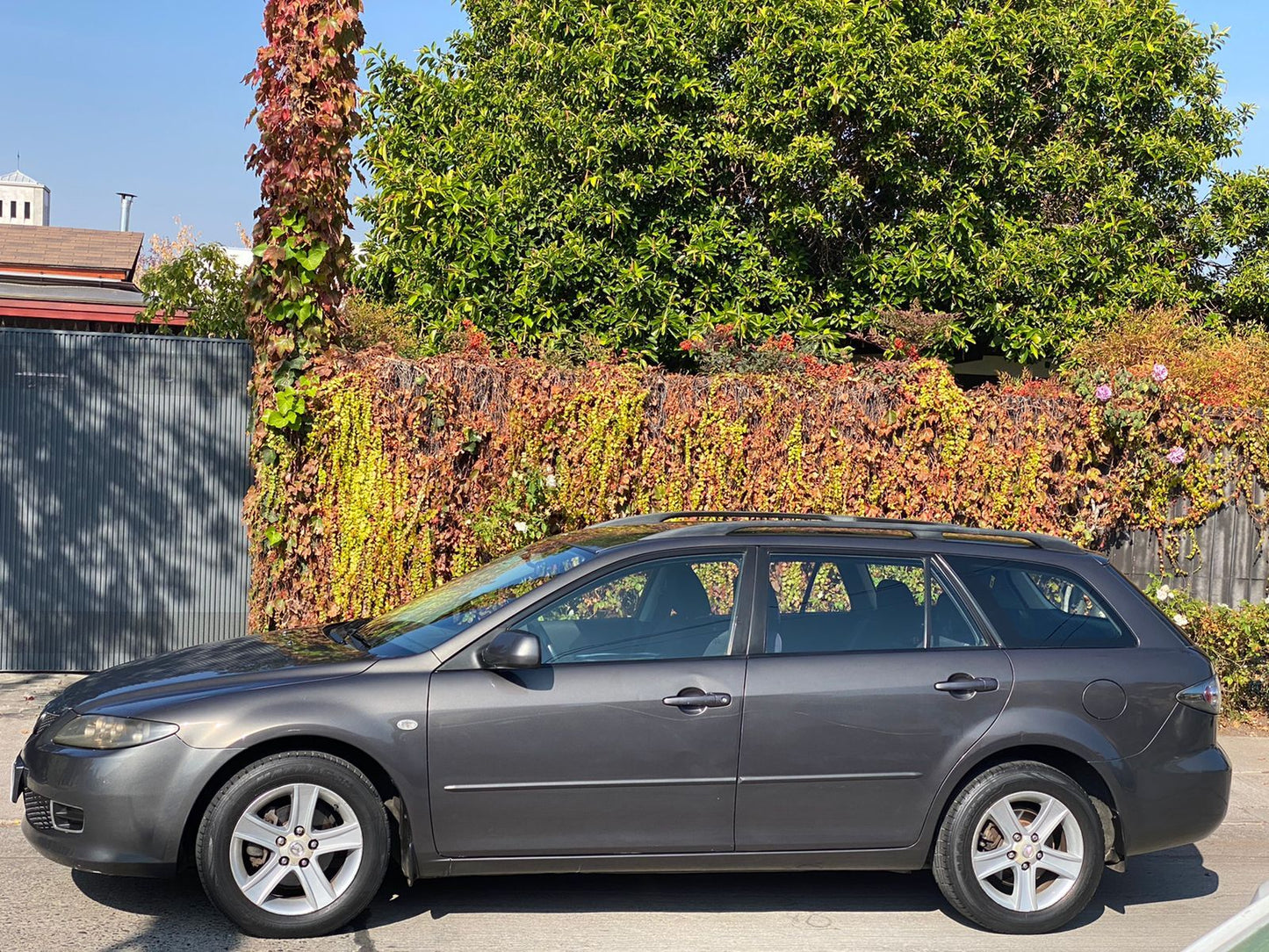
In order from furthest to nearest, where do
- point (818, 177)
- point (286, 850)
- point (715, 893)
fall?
point (818, 177), point (715, 893), point (286, 850)

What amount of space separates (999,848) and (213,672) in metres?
3.28

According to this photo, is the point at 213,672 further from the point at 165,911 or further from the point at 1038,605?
the point at 1038,605

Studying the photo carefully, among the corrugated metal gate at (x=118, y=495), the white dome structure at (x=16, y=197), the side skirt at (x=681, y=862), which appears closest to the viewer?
the side skirt at (x=681, y=862)

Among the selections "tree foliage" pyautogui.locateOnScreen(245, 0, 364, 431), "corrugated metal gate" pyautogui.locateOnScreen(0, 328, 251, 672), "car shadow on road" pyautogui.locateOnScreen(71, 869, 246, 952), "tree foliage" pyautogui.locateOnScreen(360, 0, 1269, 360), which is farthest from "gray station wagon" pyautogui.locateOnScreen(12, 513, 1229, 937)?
"tree foliage" pyautogui.locateOnScreen(360, 0, 1269, 360)

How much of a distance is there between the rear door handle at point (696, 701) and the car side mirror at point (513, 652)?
21.2 inches

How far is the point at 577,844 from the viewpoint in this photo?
484 centimetres

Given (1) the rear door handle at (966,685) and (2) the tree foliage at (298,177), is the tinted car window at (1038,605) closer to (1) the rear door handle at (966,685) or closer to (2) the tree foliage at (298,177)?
(1) the rear door handle at (966,685)

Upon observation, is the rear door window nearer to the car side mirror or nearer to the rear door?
the rear door

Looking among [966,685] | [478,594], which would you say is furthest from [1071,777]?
[478,594]

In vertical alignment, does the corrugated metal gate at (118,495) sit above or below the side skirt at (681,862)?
above

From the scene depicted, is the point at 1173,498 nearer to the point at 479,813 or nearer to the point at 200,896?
the point at 479,813

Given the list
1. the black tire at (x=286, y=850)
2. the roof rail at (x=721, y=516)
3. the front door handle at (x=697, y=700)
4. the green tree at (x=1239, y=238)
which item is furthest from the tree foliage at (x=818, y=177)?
the black tire at (x=286, y=850)

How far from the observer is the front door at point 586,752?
478 centimetres

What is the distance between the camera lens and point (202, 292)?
11031mm
